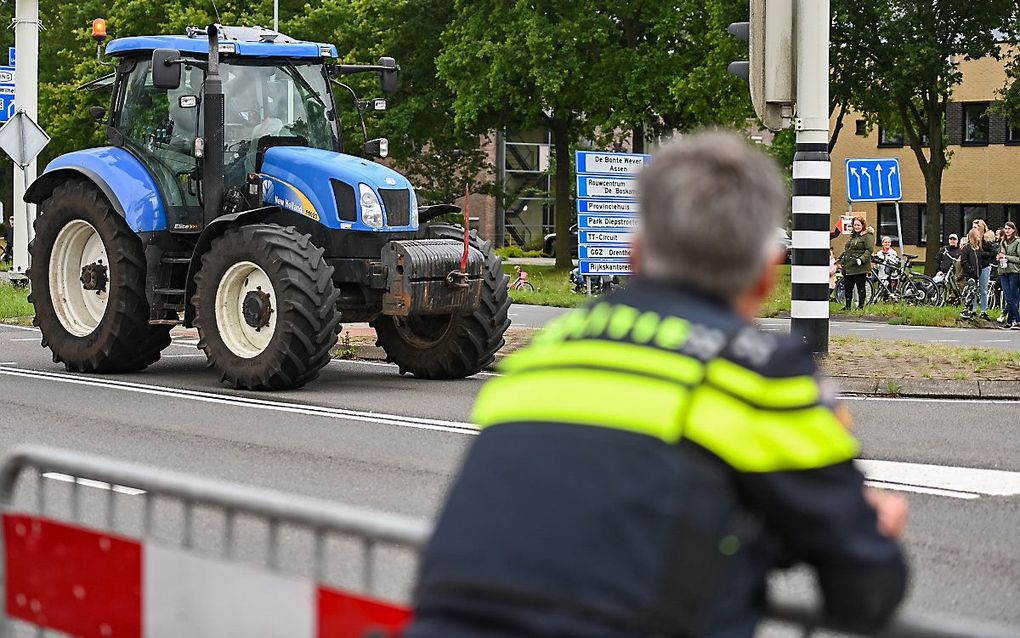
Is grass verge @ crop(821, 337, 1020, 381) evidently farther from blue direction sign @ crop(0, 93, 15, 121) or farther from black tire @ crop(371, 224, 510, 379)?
blue direction sign @ crop(0, 93, 15, 121)

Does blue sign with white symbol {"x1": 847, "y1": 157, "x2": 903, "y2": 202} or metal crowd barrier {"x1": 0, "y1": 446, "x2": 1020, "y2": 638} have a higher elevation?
blue sign with white symbol {"x1": 847, "y1": 157, "x2": 903, "y2": 202}

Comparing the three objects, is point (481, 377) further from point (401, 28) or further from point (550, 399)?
point (401, 28)

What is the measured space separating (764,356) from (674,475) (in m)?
0.23

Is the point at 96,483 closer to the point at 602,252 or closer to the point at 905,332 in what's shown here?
the point at 602,252

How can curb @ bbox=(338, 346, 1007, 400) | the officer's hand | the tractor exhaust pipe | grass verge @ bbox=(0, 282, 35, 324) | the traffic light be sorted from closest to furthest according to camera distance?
the officer's hand < curb @ bbox=(338, 346, 1007, 400) < the tractor exhaust pipe < the traffic light < grass verge @ bbox=(0, 282, 35, 324)

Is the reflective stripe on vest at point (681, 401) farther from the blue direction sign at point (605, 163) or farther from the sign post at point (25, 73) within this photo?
the sign post at point (25, 73)

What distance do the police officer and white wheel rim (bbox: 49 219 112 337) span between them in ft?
43.0

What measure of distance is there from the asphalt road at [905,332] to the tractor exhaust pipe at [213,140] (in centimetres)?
885

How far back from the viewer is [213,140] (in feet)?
46.9

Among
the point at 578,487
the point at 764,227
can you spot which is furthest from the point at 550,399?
the point at 764,227

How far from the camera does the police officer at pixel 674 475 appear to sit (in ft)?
8.06

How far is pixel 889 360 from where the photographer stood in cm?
1558

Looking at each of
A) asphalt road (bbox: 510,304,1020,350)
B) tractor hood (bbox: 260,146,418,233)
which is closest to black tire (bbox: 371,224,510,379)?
tractor hood (bbox: 260,146,418,233)

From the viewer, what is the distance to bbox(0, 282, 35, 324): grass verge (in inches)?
898
